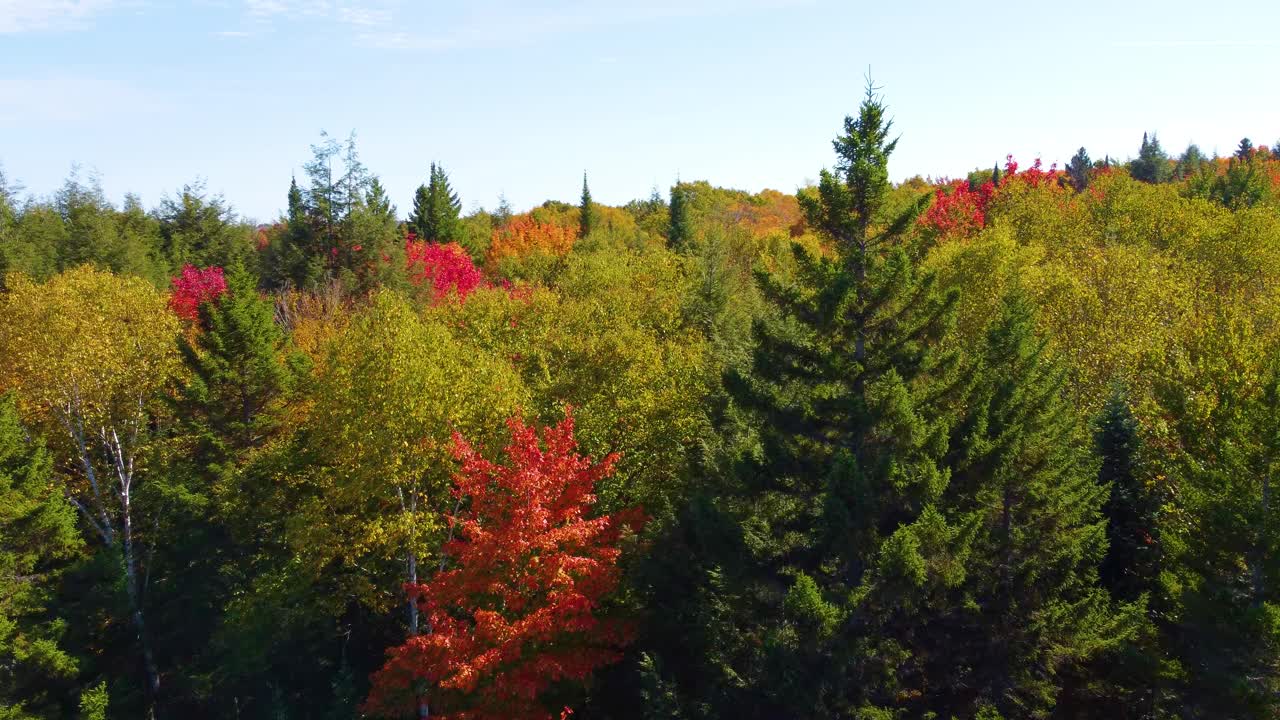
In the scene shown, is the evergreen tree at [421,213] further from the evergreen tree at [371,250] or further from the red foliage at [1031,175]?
the red foliage at [1031,175]

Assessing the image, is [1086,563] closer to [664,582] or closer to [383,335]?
[664,582]

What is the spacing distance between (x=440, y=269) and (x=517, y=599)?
1591 inches

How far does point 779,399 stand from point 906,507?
11.2 feet

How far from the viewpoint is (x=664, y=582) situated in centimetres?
2034

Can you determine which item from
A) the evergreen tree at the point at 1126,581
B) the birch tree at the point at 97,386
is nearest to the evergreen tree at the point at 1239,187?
the evergreen tree at the point at 1126,581

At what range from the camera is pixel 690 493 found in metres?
21.4

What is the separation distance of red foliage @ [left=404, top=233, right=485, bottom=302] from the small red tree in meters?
29.3

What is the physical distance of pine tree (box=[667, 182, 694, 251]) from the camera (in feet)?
226

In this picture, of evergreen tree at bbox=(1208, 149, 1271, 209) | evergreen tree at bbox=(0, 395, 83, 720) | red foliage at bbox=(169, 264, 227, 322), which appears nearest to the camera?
evergreen tree at bbox=(0, 395, 83, 720)

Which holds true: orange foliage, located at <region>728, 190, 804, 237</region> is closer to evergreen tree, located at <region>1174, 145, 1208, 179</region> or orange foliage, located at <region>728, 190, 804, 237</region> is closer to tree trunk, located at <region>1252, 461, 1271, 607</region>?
evergreen tree, located at <region>1174, 145, 1208, 179</region>

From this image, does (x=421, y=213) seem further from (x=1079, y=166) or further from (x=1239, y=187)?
(x=1079, y=166)

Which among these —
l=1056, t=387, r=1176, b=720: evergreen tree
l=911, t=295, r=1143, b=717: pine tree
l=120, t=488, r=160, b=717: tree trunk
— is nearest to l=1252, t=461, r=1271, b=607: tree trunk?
l=1056, t=387, r=1176, b=720: evergreen tree

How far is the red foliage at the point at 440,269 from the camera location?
47.5 meters

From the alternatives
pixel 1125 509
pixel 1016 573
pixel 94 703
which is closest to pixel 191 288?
pixel 94 703
